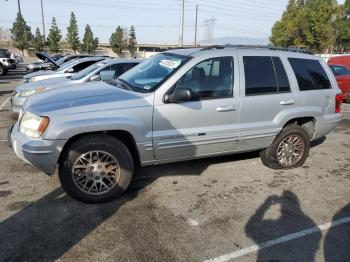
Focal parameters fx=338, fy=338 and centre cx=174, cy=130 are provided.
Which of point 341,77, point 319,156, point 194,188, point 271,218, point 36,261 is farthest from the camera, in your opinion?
point 341,77

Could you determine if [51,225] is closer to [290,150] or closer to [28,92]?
Result: [290,150]

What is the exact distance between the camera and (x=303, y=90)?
17.2 feet

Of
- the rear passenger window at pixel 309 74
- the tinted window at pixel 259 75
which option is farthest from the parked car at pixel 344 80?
the tinted window at pixel 259 75

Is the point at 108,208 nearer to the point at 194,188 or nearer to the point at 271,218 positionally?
the point at 194,188

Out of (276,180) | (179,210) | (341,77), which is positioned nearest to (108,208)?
(179,210)

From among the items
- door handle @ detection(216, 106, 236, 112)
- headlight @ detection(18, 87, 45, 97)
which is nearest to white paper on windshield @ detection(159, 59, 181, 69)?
door handle @ detection(216, 106, 236, 112)

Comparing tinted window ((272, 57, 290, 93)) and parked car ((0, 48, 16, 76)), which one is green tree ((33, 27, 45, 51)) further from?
tinted window ((272, 57, 290, 93))

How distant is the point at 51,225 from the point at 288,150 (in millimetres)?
3693

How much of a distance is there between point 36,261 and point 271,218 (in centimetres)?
252

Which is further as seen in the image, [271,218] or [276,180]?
[276,180]

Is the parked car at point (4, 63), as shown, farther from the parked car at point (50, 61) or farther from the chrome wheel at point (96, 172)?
the chrome wheel at point (96, 172)

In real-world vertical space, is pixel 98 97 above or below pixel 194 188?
above

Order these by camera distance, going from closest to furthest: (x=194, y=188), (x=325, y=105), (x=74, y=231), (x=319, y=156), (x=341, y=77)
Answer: (x=74, y=231) < (x=194, y=188) < (x=325, y=105) < (x=319, y=156) < (x=341, y=77)

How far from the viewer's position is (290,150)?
5.44 metres
